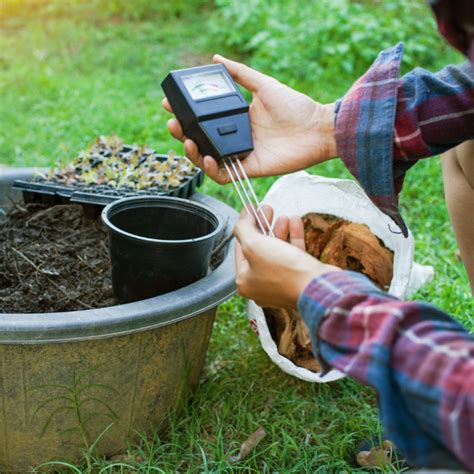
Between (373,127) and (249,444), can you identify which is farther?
(249,444)

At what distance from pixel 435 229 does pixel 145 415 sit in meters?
1.46

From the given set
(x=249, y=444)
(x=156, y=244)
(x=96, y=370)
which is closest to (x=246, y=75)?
(x=156, y=244)

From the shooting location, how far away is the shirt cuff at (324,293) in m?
1.08

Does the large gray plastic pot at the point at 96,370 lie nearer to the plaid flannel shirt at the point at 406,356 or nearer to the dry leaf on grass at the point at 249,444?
the dry leaf on grass at the point at 249,444

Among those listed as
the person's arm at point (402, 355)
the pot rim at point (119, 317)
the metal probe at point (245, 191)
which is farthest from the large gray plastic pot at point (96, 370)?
the person's arm at point (402, 355)

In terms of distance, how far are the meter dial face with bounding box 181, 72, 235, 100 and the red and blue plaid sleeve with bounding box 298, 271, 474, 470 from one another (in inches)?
25.7

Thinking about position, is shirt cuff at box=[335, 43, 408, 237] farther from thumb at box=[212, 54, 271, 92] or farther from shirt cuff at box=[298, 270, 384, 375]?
shirt cuff at box=[298, 270, 384, 375]

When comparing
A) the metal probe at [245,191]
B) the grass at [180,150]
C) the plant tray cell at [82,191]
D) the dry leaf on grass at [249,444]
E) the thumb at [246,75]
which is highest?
the thumb at [246,75]

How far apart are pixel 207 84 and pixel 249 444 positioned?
83cm

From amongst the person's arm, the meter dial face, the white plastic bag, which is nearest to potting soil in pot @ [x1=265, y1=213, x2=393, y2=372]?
the white plastic bag

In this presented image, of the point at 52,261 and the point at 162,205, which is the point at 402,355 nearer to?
the point at 162,205

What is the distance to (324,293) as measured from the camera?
110 cm

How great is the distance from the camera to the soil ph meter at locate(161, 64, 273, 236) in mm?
1564

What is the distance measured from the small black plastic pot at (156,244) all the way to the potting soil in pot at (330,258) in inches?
13.7
